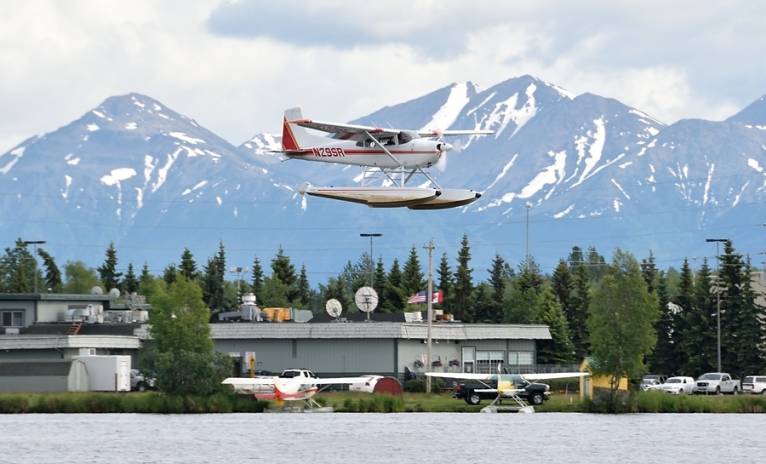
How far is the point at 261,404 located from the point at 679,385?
1292 inches

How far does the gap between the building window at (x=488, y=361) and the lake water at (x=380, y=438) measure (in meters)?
29.1

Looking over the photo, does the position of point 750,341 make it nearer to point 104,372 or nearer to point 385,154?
point 104,372

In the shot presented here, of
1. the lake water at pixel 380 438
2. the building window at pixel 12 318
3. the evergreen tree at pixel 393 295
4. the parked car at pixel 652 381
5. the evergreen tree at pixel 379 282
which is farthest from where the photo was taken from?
the evergreen tree at pixel 379 282

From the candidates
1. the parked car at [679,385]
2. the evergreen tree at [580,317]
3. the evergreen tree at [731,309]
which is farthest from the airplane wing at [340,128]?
the evergreen tree at [580,317]

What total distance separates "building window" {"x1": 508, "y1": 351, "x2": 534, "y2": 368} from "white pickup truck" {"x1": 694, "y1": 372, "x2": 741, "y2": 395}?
15.0 m

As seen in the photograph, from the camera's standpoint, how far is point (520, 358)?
132 meters

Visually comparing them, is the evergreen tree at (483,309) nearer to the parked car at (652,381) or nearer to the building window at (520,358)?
the building window at (520,358)

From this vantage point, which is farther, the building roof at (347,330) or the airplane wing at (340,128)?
the building roof at (347,330)

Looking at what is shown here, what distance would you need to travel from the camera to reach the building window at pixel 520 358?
132 meters

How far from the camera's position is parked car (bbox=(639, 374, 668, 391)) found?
120 metres

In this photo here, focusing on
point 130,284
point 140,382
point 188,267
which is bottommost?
point 140,382

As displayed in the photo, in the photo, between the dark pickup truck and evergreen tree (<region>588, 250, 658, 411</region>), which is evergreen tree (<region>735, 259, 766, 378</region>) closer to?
evergreen tree (<region>588, 250, 658, 411</region>)

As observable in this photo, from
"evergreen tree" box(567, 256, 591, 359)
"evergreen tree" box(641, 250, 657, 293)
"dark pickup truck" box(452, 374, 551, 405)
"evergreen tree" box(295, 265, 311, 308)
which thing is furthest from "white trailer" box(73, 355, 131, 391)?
"evergreen tree" box(641, 250, 657, 293)

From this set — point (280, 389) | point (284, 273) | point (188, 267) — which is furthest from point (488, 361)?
point (188, 267)
